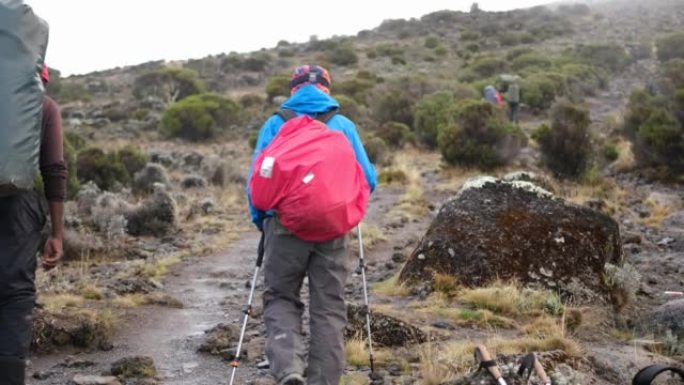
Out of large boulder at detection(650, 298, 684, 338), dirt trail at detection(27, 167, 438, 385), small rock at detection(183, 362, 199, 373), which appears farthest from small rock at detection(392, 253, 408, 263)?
small rock at detection(183, 362, 199, 373)

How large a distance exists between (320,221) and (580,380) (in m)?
1.76

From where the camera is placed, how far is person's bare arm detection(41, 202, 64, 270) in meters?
3.97

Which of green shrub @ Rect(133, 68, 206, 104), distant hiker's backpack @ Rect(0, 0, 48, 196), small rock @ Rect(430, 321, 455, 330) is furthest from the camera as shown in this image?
green shrub @ Rect(133, 68, 206, 104)

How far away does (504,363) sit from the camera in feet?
14.6

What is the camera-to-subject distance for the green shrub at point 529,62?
39.3 m

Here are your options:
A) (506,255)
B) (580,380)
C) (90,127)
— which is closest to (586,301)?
(506,255)

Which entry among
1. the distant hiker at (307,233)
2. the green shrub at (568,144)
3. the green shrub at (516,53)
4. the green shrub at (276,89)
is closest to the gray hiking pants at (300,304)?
the distant hiker at (307,233)

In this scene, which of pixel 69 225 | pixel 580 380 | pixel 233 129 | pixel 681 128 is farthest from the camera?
pixel 233 129

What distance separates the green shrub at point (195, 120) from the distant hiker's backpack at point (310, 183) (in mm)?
23907

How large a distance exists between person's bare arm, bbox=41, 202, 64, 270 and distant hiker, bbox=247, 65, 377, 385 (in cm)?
101

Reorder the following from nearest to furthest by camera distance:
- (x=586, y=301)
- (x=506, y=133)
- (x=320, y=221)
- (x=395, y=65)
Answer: (x=320, y=221), (x=586, y=301), (x=506, y=133), (x=395, y=65)

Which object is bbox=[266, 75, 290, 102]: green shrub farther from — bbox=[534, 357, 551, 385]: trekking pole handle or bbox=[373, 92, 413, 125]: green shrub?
bbox=[534, 357, 551, 385]: trekking pole handle

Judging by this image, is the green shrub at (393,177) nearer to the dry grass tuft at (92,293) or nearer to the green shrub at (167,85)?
the dry grass tuft at (92,293)

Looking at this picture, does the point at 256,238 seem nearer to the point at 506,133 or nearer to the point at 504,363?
the point at 506,133
